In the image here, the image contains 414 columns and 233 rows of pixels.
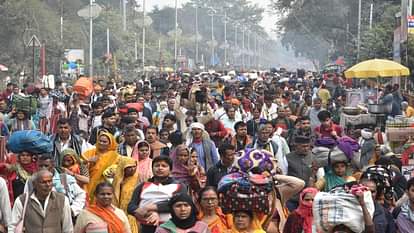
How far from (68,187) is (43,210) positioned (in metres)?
0.86

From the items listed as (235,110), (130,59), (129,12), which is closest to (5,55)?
(130,59)

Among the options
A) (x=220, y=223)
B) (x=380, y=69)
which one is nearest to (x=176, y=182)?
(x=220, y=223)

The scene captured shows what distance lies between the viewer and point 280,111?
15383mm

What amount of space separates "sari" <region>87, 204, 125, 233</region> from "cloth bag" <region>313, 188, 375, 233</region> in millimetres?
1894

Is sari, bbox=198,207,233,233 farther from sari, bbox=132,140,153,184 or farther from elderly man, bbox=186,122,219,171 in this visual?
elderly man, bbox=186,122,219,171

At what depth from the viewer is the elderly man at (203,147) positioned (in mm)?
11484

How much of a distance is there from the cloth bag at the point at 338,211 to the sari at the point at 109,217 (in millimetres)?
1894

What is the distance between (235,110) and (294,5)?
164 feet

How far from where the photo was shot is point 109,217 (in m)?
7.82

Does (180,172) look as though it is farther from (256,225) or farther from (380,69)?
(380,69)

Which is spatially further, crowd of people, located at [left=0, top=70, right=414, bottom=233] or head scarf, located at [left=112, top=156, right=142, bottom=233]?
head scarf, located at [left=112, top=156, right=142, bottom=233]

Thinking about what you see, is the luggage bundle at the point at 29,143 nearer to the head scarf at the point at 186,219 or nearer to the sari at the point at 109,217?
the sari at the point at 109,217

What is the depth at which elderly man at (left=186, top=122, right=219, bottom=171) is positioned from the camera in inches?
452

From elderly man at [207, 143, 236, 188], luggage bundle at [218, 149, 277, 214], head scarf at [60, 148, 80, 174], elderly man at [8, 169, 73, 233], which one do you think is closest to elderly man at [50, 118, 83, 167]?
head scarf at [60, 148, 80, 174]
